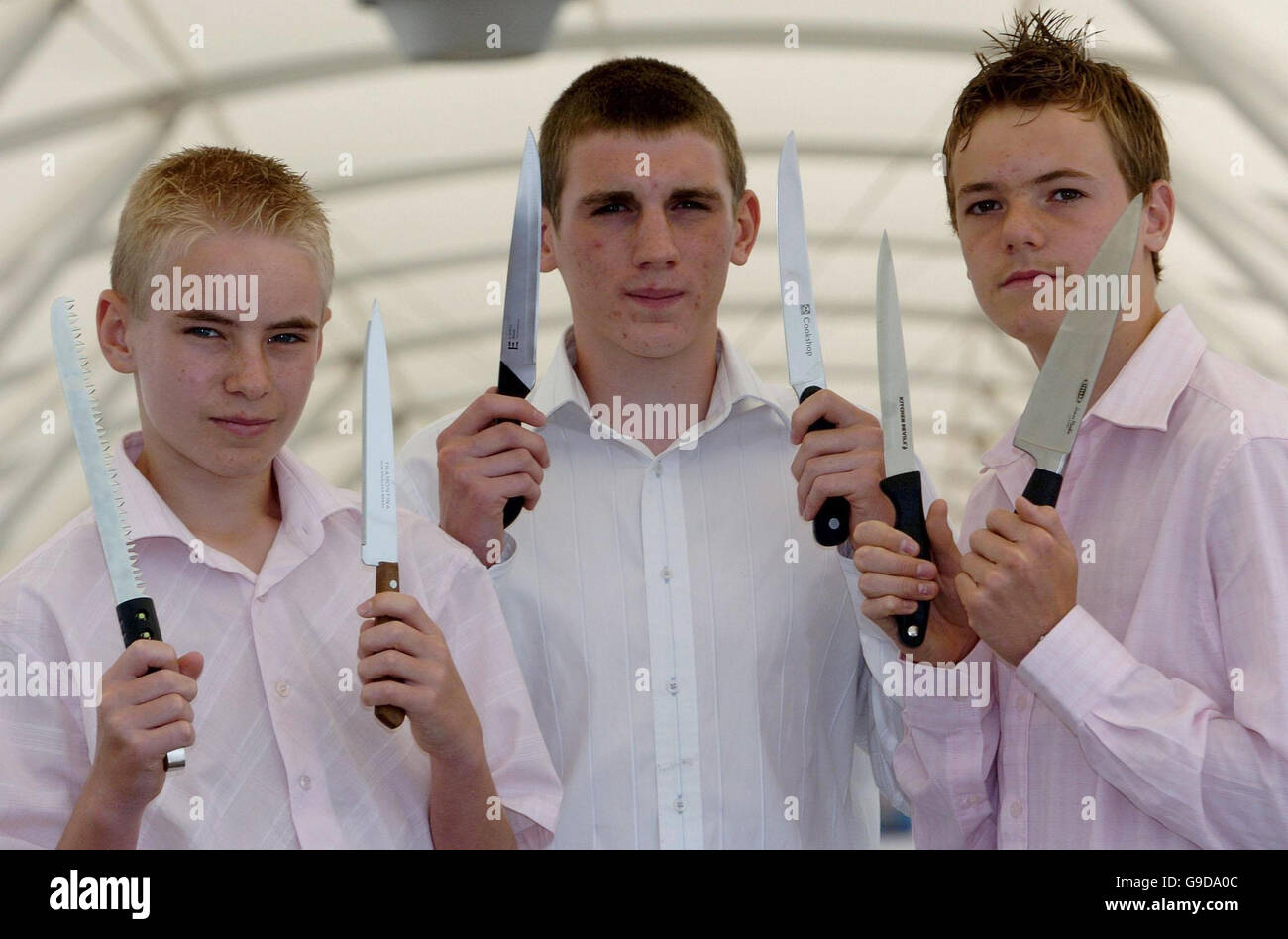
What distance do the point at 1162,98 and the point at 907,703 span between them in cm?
1002

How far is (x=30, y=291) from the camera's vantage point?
13508 mm

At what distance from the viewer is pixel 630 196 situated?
3.36m

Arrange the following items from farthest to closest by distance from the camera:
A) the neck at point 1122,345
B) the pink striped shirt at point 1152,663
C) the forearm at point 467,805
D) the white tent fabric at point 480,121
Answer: the white tent fabric at point 480,121
the neck at point 1122,345
the forearm at point 467,805
the pink striped shirt at point 1152,663

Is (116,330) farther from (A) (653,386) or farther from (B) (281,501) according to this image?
(A) (653,386)

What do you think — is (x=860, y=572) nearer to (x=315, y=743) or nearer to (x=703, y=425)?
(x=703, y=425)

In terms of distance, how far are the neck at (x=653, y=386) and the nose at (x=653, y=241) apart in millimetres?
286

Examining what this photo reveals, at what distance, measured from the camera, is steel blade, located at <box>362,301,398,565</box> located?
269cm

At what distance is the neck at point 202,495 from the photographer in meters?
2.92

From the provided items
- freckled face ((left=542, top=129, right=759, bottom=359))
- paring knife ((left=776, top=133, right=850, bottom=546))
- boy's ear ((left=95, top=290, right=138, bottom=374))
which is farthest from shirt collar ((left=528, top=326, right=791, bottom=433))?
boy's ear ((left=95, top=290, right=138, bottom=374))

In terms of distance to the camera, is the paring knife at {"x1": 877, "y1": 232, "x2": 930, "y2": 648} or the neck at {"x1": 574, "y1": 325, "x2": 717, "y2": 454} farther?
the neck at {"x1": 574, "y1": 325, "x2": 717, "y2": 454}

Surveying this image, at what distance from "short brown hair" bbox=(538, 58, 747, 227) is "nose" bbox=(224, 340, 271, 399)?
968 mm

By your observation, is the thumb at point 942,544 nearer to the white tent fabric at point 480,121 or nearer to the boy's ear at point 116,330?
the boy's ear at point 116,330

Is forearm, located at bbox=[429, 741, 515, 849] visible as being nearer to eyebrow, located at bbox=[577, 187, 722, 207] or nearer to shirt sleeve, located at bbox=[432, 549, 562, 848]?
shirt sleeve, located at bbox=[432, 549, 562, 848]

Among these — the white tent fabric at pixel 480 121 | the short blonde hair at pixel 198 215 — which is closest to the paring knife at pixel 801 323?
the short blonde hair at pixel 198 215
